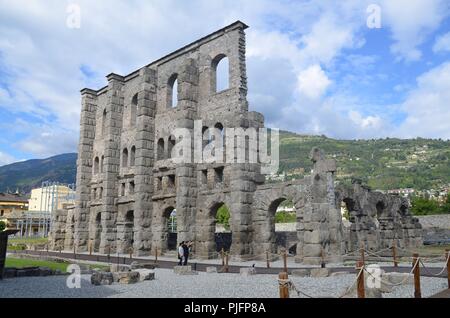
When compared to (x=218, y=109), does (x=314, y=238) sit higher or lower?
lower

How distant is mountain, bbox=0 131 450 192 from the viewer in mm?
103125

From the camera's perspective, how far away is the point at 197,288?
10828 millimetres

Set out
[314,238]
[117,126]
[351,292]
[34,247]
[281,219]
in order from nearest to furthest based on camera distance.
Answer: [351,292]
[314,238]
[117,126]
[34,247]
[281,219]

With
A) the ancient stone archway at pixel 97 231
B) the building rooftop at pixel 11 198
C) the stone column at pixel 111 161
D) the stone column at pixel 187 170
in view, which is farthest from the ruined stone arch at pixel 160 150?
the building rooftop at pixel 11 198

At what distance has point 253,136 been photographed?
73.1 ft

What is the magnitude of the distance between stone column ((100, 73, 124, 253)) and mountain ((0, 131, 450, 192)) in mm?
68061

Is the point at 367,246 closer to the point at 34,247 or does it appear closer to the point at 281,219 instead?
the point at 34,247

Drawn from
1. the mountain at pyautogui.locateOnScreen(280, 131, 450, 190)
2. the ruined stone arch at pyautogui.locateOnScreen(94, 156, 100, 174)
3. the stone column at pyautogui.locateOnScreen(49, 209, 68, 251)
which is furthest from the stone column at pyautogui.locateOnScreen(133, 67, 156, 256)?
Result: the mountain at pyautogui.locateOnScreen(280, 131, 450, 190)

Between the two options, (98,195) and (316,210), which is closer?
(316,210)

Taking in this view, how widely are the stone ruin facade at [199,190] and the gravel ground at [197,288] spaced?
6.47m

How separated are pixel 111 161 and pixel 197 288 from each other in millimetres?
21683

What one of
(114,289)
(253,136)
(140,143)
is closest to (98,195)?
(140,143)

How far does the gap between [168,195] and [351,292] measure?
18.1 meters

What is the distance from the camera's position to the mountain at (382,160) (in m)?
103
